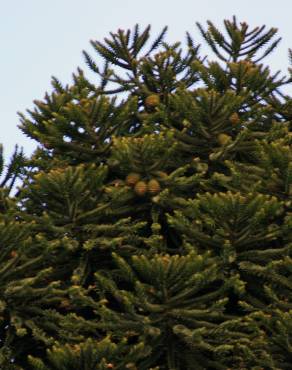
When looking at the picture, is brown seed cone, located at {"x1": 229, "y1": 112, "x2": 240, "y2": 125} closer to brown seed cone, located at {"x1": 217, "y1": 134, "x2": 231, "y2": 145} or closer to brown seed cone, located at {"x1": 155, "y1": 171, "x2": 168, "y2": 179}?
brown seed cone, located at {"x1": 217, "y1": 134, "x2": 231, "y2": 145}

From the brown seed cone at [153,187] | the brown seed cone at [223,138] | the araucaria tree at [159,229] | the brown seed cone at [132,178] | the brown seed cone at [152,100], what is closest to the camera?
the araucaria tree at [159,229]

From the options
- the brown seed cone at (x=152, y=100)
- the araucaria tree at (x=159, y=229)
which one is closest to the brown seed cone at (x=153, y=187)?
the araucaria tree at (x=159, y=229)

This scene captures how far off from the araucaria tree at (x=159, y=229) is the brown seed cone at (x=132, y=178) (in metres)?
0.02

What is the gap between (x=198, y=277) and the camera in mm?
9055

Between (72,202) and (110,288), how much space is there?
1.33 m

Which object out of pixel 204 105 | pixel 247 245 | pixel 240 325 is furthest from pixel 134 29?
pixel 240 325

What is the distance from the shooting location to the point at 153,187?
10586 mm

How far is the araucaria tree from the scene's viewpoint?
9273 millimetres

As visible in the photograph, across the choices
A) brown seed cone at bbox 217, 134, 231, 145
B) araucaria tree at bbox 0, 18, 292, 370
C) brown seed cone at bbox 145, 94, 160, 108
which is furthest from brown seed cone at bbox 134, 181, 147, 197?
brown seed cone at bbox 145, 94, 160, 108

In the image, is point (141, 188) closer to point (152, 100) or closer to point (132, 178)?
point (132, 178)

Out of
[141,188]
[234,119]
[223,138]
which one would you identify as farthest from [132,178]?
[234,119]

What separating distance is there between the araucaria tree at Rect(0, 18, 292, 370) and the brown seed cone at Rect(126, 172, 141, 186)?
0.06 feet

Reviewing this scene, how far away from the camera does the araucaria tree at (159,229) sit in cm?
927

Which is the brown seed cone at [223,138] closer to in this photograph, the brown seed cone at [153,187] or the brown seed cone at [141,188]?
the brown seed cone at [153,187]
